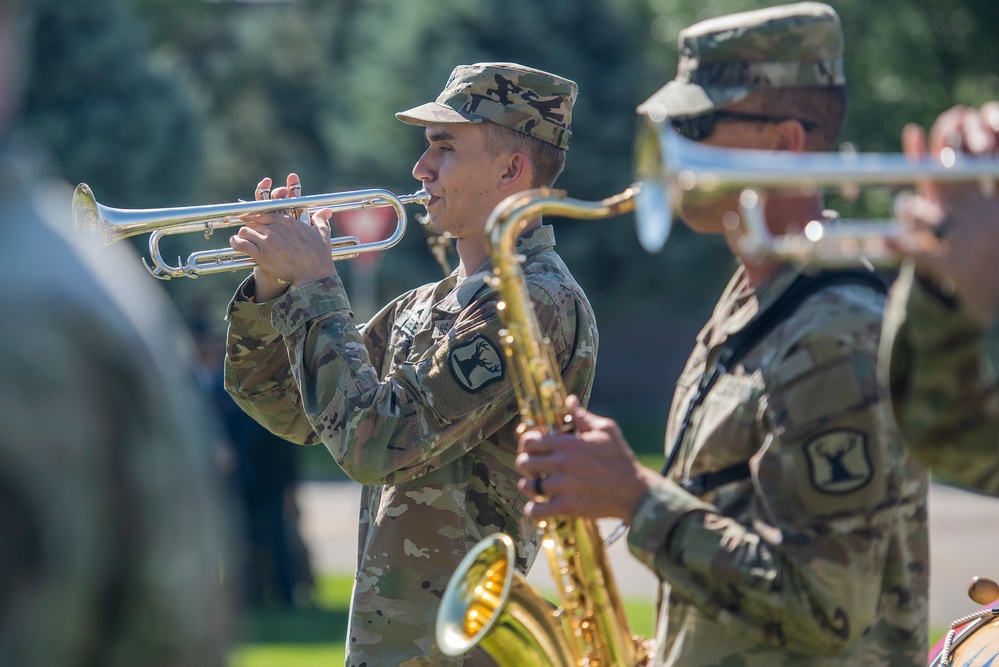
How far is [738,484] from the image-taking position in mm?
2719

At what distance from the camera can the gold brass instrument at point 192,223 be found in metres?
4.34

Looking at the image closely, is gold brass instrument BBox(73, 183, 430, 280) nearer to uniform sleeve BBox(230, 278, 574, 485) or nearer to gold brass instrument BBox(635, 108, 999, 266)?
uniform sleeve BBox(230, 278, 574, 485)

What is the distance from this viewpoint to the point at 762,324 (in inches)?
108

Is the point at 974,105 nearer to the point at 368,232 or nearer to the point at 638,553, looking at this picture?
the point at 368,232

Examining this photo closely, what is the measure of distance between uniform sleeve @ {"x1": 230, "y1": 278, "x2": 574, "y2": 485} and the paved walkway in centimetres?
414

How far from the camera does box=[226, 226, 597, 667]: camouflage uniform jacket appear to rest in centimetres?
367

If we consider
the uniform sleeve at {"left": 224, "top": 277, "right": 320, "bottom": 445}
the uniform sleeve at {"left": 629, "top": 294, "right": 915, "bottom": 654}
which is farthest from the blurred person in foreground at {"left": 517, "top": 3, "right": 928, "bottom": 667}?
the uniform sleeve at {"left": 224, "top": 277, "right": 320, "bottom": 445}

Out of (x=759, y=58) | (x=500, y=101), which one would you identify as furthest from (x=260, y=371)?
(x=759, y=58)

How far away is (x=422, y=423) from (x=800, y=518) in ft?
4.37

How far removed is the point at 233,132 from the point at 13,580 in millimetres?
35201

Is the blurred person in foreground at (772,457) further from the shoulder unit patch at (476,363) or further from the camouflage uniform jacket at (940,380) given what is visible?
the shoulder unit patch at (476,363)

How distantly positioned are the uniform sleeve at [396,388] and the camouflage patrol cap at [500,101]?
0.56m

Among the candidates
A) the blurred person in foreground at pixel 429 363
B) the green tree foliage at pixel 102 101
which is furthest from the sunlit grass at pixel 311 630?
the green tree foliage at pixel 102 101

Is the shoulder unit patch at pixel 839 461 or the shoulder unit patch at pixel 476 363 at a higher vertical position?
the shoulder unit patch at pixel 476 363
